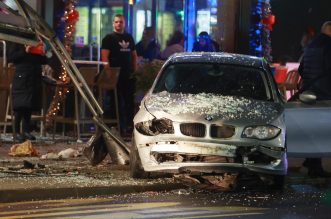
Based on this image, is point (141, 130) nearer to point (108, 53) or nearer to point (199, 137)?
point (199, 137)

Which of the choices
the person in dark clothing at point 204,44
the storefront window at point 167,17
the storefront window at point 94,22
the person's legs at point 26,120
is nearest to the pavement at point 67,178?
the person's legs at point 26,120

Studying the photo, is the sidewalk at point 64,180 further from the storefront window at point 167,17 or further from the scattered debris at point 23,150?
the storefront window at point 167,17

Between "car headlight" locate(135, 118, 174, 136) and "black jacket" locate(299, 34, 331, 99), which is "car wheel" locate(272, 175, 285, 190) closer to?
"car headlight" locate(135, 118, 174, 136)

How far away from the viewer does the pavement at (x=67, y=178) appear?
9984 mm

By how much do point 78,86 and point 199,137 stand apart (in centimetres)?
270

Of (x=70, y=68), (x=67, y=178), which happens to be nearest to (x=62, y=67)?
(x=70, y=68)

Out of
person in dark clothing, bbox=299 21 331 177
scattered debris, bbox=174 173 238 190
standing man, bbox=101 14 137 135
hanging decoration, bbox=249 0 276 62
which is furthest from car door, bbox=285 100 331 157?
hanging decoration, bbox=249 0 276 62

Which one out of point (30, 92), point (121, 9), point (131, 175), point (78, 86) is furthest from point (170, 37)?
point (131, 175)

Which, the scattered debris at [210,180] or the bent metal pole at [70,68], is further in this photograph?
the bent metal pole at [70,68]

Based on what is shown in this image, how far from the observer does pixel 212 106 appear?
Answer: 34.5ft

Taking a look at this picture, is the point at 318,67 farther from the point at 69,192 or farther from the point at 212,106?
the point at 69,192

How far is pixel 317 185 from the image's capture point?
11.9 metres

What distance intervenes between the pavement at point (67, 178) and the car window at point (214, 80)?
1.28 meters

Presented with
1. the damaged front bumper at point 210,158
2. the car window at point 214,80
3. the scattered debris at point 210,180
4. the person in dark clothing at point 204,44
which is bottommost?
the scattered debris at point 210,180
